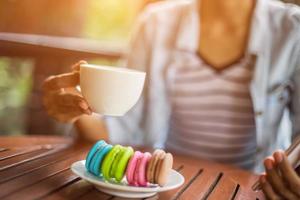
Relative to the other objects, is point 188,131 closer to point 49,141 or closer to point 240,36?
point 240,36

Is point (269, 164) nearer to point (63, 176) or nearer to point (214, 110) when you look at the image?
point (63, 176)

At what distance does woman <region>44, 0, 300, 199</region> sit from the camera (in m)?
1.34

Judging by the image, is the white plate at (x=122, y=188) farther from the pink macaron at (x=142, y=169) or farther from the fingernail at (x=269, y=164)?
the fingernail at (x=269, y=164)

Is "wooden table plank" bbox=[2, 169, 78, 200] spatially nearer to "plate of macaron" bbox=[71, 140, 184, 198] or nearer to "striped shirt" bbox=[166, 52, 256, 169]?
"plate of macaron" bbox=[71, 140, 184, 198]

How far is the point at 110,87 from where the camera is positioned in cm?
72

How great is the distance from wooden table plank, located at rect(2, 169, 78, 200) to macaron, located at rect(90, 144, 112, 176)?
0.05 metres

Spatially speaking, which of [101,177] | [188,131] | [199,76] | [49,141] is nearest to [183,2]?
[199,76]

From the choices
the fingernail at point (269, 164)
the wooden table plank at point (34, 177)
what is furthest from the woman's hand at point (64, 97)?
the fingernail at point (269, 164)

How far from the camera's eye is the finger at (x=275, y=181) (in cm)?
77

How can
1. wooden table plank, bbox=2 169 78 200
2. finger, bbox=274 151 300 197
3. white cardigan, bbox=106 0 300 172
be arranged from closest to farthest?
wooden table plank, bbox=2 169 78 200, finger, bbox=274 151 300 197, white cardigan, bbox=106 0 300 172

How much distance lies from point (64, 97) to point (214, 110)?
0.57 metres

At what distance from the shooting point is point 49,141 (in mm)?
1104

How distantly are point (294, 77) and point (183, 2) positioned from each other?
0.45m

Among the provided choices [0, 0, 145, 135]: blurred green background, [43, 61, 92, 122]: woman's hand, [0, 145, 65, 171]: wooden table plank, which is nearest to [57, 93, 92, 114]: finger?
[43, 61, 92, 122]: woman's hand
